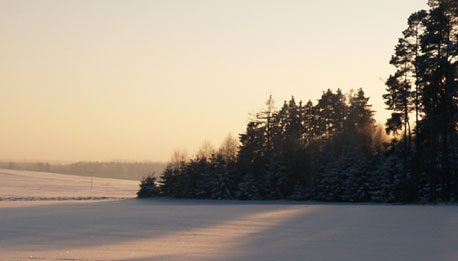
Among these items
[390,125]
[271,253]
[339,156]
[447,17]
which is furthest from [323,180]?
[271,253]

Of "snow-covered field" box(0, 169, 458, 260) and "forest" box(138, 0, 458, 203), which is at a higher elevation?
"forest" box(138, 0, 458, 203)

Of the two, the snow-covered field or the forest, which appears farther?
the forest

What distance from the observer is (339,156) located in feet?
216

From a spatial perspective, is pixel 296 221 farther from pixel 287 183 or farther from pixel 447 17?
pixel 287 183

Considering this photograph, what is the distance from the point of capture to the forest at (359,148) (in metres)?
45.6

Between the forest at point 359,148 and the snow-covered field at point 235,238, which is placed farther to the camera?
the forest at point 359,148

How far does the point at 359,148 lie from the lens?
70312mm

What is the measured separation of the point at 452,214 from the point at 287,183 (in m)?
36.4

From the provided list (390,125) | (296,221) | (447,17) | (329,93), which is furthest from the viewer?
(329,93)

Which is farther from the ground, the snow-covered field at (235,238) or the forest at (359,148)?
the forest at (359,148)

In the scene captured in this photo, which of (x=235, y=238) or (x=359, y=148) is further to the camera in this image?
Result: (x=359, y=148)

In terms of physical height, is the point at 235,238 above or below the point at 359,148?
below

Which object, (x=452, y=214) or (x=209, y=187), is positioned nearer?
(x=452, y=214)

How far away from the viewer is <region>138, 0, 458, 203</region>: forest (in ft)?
150
